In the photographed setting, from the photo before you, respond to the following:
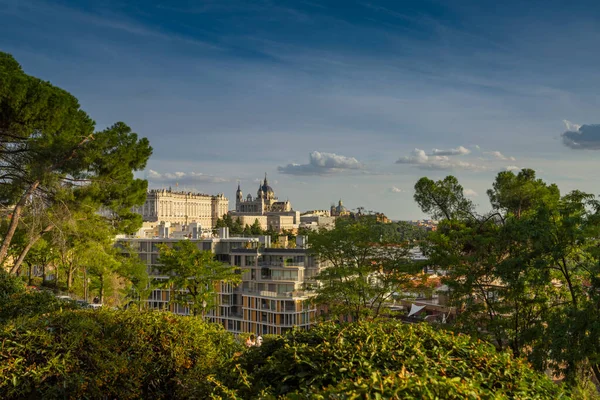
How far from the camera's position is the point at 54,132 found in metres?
17.4

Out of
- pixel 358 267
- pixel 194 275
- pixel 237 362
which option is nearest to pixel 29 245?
pixel 194 275

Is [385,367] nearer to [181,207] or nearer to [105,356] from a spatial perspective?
[105,356]

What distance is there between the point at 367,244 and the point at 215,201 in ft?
596

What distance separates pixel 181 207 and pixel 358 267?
16620cm

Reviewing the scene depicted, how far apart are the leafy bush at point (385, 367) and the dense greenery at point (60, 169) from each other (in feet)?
47.4

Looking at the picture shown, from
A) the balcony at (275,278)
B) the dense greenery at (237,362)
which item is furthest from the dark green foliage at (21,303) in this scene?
the balcony at (275,278)

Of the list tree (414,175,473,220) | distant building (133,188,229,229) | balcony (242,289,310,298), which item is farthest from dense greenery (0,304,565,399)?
distant building (133,188,229,229)

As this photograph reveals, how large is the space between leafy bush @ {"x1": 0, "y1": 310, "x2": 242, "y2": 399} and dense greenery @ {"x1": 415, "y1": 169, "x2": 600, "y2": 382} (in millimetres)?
5485

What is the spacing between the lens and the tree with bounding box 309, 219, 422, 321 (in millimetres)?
17406

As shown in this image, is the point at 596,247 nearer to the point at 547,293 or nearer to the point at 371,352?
the point at 547,293

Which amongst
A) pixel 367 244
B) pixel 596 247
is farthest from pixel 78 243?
pixel 596 247

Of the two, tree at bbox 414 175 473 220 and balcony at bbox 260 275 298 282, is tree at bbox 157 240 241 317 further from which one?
balcony at bbox 260 275 298 282

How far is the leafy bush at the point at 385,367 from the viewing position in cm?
309

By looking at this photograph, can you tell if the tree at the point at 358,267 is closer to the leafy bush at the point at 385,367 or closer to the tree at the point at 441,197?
the tree at the point at 441,197
